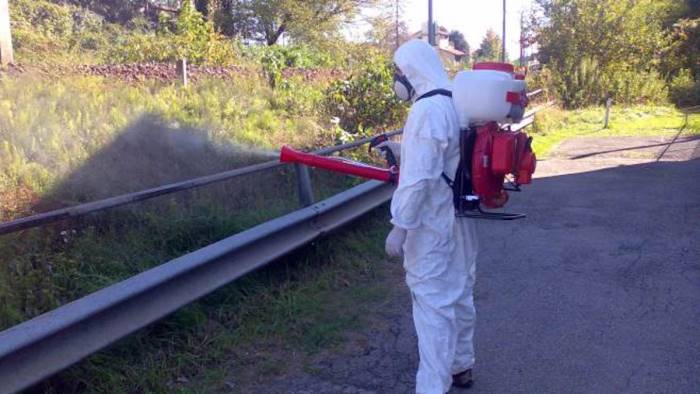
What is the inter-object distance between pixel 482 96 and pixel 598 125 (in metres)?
17.9

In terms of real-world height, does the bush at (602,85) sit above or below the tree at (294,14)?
below

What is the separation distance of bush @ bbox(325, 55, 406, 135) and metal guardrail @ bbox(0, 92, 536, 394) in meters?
5.78

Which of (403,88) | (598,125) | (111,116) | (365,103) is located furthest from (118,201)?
(598,125)

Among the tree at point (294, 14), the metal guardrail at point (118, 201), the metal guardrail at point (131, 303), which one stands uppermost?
the tree at point (294, 14)

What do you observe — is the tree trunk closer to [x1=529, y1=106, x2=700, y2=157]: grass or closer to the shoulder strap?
[x1=529, y1=106, x2=700, y2=157]: grass

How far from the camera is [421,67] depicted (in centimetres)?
378

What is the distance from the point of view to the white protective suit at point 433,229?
11.7 feet

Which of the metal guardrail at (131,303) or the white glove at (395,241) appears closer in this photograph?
the metal guardrail at (131,303)

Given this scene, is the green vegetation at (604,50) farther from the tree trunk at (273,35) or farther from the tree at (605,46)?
the tree trunk at (273,35)

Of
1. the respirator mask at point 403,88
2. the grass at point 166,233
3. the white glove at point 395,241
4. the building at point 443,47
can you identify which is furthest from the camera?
the building at point 443,47

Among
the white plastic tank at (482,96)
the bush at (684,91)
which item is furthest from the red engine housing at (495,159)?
the bush at (684,91)

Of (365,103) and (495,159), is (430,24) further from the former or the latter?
(495,159)

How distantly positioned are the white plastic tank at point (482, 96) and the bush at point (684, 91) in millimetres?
29639

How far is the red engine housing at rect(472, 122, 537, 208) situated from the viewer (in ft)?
12.0
